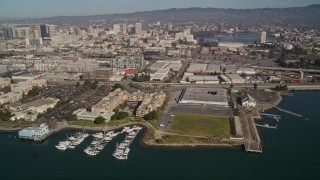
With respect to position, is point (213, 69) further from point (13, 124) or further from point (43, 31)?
point (43, 31)

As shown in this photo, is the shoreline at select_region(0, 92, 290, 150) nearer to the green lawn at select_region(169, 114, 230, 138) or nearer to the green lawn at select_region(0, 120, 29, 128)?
the green lawn at select_region(0, 120, 29, 128)

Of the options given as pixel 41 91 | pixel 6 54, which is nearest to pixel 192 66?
pixel 41 91

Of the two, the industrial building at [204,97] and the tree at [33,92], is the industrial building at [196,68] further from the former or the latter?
the tree at [33,92]

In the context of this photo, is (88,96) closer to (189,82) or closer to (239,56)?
(189,82)

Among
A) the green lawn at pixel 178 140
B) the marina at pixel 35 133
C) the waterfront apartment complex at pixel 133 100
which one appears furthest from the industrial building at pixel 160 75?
the marina at pixel 35 133

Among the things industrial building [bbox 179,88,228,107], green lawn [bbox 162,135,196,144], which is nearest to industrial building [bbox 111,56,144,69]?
industrial building [bbox 179,88,228,107]

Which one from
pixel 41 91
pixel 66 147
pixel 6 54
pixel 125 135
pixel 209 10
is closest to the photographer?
pixel 66 147

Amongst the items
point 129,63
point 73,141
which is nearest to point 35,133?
point 73,141
